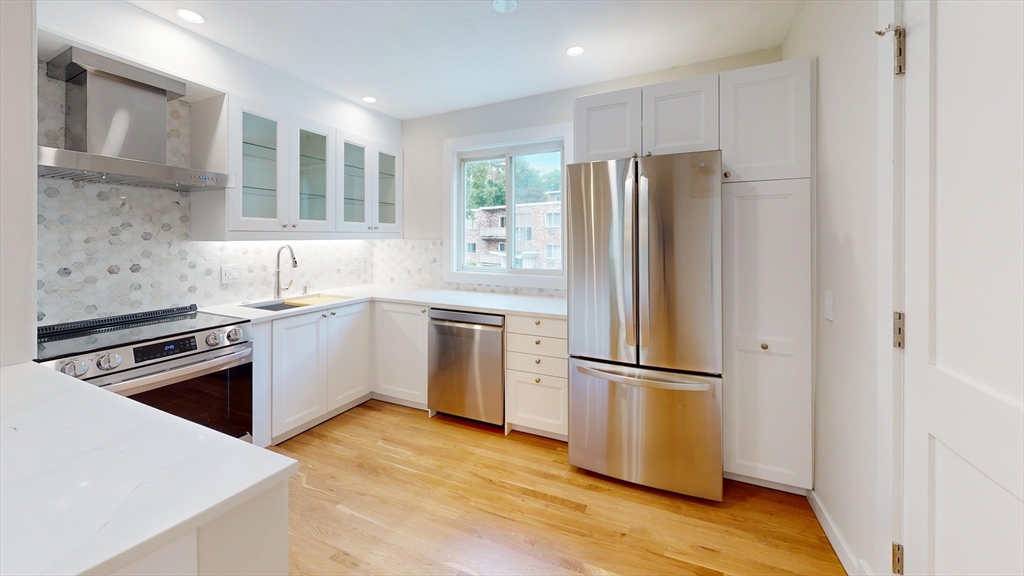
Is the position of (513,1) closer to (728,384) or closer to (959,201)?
(959,201)

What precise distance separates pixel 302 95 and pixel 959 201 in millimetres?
3598

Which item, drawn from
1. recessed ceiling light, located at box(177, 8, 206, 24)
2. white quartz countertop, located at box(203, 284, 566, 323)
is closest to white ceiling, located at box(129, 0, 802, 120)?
recessed ceiling light, located at box(177, 8, 206, 24)

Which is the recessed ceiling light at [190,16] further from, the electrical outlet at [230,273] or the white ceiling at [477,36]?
the electrical outlet at [230,273]

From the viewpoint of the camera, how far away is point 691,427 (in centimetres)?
211

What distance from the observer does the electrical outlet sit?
283 cm

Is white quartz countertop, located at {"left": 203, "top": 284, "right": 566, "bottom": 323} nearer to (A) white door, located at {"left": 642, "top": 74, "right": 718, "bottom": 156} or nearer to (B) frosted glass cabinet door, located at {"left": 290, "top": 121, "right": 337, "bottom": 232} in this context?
(B) frosted glass cabinet door, located at {"left": 290, "top": 121, "right": 337, "bottom": 232}

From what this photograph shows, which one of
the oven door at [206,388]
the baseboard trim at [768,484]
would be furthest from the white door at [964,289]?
the oven door at [206,388]

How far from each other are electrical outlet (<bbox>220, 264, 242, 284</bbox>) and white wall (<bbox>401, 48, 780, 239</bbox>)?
1.47 metres

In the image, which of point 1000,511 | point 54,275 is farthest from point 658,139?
point 54,275

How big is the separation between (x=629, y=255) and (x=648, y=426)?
0.91 m

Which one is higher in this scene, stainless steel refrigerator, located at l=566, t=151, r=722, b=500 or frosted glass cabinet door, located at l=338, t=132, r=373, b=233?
frosted glass cabinet door, located at l=338, t=132, r=373, b=233

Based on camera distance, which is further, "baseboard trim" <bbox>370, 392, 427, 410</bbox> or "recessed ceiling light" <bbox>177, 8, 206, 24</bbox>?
"baseboard trim" <bbox>370, 392, 427, 410</bbox>

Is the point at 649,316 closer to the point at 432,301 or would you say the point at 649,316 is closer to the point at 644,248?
the point at 644,248

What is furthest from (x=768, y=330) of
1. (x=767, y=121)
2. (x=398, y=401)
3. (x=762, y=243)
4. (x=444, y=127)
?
(x=444, y=127)
